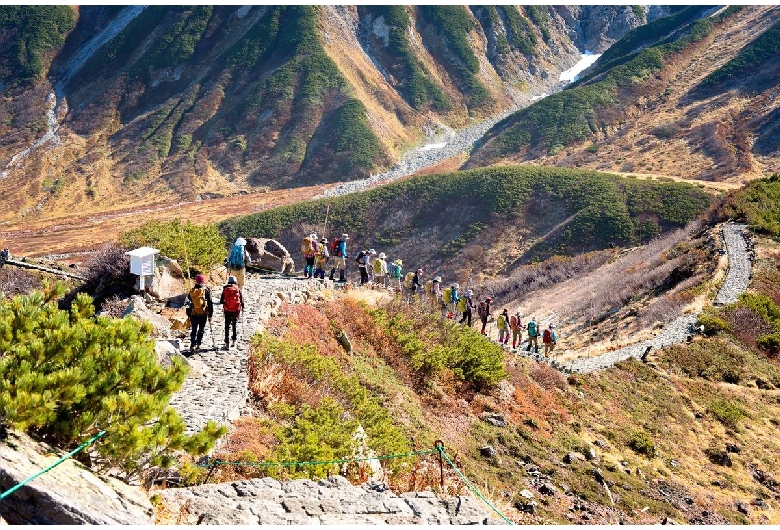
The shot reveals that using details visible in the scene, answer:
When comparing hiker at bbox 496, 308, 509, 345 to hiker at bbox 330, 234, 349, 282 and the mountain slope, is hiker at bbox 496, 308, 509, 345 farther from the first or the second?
the mountain slope

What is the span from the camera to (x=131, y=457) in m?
5.72

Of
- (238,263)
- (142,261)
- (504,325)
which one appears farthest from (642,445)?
(142,261)

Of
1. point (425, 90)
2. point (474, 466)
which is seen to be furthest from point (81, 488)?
point (425, 90)

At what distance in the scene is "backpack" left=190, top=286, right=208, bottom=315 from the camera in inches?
415

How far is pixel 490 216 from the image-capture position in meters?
51.9

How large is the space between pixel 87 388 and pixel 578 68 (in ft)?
404

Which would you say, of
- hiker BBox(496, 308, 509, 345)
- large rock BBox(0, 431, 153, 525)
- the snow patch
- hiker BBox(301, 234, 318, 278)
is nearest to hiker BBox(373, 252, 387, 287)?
hiker BBox(301, 234, 318, 278)

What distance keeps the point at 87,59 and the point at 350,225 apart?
6045 centimetres

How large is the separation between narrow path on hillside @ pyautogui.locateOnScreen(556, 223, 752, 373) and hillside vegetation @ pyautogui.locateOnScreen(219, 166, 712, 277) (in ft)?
57.3

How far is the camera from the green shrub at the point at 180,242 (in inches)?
609

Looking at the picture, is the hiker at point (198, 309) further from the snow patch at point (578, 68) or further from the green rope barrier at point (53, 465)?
the snow patch at point (578, 68)

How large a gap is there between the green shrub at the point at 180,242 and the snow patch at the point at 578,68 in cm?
10433

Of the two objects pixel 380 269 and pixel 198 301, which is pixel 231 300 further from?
pixel 380 269

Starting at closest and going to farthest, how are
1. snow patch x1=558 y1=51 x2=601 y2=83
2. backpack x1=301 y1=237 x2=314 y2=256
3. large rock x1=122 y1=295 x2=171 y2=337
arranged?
large rock x1=122 y1=295 x2=171 y2=337, backpack x1=301 y1=237 x2=314 y2=256, snow patch x1=558 y1=51 x2=601 y2=83
